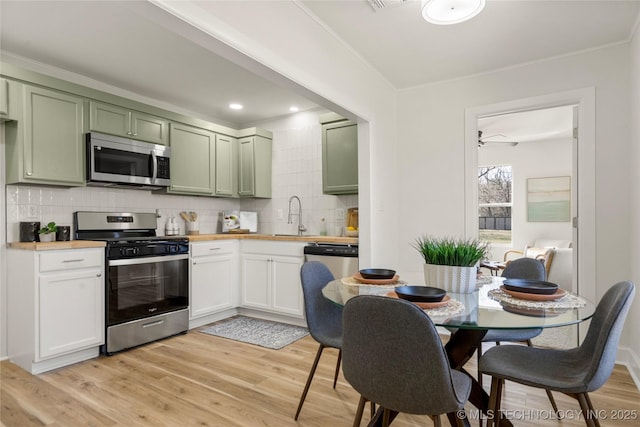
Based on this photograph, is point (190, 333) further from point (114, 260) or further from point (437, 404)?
point (437, 404)

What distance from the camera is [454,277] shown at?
1.79 m

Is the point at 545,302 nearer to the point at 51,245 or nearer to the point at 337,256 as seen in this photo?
the point at 337,256

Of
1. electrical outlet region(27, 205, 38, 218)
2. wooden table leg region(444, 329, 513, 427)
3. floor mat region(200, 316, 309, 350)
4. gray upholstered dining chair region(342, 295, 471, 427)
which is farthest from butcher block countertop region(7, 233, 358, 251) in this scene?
gray upholstered dining chair region(342, 295, 471, 427)

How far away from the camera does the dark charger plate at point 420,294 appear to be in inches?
57.4

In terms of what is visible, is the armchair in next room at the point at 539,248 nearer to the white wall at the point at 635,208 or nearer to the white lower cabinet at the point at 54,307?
the white wall at the point at 635,208

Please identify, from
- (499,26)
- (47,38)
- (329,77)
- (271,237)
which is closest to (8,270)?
(47,38)

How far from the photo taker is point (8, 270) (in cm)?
286

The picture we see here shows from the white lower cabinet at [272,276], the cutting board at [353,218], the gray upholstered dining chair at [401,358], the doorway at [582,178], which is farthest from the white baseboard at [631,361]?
the white lower cabinet at [272,276]

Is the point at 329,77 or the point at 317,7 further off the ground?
the point at 317,7

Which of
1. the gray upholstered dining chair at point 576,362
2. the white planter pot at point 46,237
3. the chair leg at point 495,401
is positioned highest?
the white planter pot at point 46,237

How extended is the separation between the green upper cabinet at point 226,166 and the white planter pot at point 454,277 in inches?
126

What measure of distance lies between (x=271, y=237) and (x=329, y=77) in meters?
1.81

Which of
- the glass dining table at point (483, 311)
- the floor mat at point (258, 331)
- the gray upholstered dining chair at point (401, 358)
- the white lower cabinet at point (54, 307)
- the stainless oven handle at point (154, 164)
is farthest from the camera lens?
the stainless oven handle at point (154, 164)

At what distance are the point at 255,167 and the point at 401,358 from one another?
364 cm
